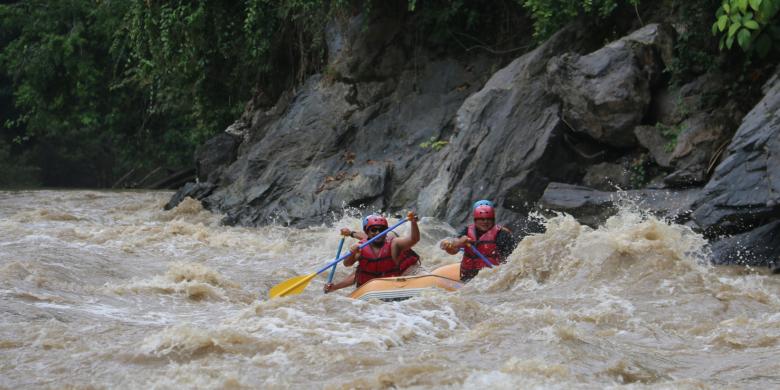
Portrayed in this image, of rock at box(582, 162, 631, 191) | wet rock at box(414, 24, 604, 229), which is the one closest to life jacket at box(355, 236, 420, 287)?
wet rock at box(414, 24, 604, 229)

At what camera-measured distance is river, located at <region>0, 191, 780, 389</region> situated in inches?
178

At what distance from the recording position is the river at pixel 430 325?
4.52 meters

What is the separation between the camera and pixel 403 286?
6.92 meters

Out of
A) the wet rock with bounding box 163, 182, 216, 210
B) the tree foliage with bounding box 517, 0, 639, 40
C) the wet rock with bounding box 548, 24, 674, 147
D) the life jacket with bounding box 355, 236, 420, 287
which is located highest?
the tree foliage with bounding box 517, 0, 639, 40

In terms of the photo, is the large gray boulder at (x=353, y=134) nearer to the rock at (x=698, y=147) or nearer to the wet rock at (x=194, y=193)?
the wet rock at (x=194, y=193)

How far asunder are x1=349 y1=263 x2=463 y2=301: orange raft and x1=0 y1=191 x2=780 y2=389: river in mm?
200

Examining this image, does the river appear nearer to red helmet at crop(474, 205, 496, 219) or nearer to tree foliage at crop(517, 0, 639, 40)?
red helmet at crop(474, 205, 496, 219)

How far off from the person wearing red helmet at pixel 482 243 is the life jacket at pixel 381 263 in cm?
34

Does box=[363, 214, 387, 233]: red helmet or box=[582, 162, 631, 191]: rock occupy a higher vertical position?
box=[582, 162, 631, 191]: rock

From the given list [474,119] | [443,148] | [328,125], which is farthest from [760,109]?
[328,125]

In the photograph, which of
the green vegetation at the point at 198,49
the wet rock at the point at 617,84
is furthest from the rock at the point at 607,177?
the green vegetation at the point at 198,49

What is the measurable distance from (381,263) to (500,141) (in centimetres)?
325

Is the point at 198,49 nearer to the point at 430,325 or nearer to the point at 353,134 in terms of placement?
the point at 353,134

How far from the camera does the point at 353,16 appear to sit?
15.0m
